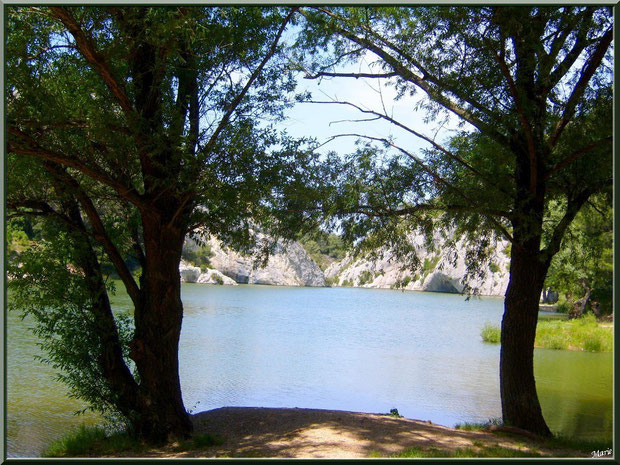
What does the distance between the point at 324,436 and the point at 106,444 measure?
241 cm

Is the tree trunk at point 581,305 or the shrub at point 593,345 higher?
the tree trunk at point 581,305

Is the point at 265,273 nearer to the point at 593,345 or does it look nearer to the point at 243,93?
the point at 593,345

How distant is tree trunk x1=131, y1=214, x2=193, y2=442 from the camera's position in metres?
6.24

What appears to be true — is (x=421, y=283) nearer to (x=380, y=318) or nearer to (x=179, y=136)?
(x=380, y=318)

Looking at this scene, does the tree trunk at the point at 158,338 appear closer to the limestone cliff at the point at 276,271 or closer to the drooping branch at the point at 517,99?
the drooping branch at the point at 517,99

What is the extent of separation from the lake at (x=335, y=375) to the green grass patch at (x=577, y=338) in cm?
61

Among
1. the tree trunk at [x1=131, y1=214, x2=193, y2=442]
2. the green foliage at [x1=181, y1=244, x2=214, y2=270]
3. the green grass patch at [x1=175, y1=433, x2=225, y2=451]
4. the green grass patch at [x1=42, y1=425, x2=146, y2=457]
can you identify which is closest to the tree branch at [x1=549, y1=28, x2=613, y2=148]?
the tree trunk at [x1=131, y1=214, x2=193, y2=442]

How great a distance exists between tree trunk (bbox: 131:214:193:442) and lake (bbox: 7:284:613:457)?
2.01m

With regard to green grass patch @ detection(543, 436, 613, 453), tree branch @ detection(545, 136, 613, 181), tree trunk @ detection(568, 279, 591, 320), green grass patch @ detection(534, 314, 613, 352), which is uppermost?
tree branch @ detection(545, 136, 613, 181)

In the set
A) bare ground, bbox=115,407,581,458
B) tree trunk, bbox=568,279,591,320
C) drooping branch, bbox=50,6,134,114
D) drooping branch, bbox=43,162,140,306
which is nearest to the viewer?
drooping branch, bbox=50,6,134,114

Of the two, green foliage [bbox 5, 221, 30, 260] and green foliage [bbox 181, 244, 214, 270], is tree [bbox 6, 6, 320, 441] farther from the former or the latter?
green foliage [bbox 181, 244, 214, 270]

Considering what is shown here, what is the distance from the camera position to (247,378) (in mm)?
12188

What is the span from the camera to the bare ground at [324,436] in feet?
16.8

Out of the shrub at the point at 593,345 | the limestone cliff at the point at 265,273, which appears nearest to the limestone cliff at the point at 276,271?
the limestone cliff at the point at 265,273
